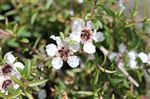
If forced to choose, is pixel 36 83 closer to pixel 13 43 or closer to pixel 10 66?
pixel 10 66

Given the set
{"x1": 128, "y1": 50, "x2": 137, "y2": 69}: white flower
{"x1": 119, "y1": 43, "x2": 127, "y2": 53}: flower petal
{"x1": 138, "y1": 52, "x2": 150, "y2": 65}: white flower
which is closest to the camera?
{"x1": 138, "y1": 52, "x2": 150, "y2": 65}: white flower

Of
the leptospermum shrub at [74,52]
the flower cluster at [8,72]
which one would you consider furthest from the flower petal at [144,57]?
the flower cluster at [8,72]

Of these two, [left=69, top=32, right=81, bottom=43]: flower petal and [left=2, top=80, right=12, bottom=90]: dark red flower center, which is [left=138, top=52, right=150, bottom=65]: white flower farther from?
[left=2, top=80, right=12, bottom=90]: dark red flower center

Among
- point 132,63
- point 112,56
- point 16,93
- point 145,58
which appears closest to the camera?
point 16,93

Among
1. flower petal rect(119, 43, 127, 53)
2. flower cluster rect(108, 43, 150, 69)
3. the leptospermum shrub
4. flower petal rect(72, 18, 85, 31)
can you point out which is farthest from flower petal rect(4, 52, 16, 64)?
flower petal rect(119, 43, 127, 53)

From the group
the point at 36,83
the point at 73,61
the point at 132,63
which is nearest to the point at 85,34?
the point at 73,61

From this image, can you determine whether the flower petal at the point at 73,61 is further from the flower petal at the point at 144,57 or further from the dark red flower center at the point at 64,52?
the flower petal at the point at 144,57


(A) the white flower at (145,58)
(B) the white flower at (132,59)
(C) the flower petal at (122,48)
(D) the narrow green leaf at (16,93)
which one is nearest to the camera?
(D) the narrow green leaf at (16,93)
